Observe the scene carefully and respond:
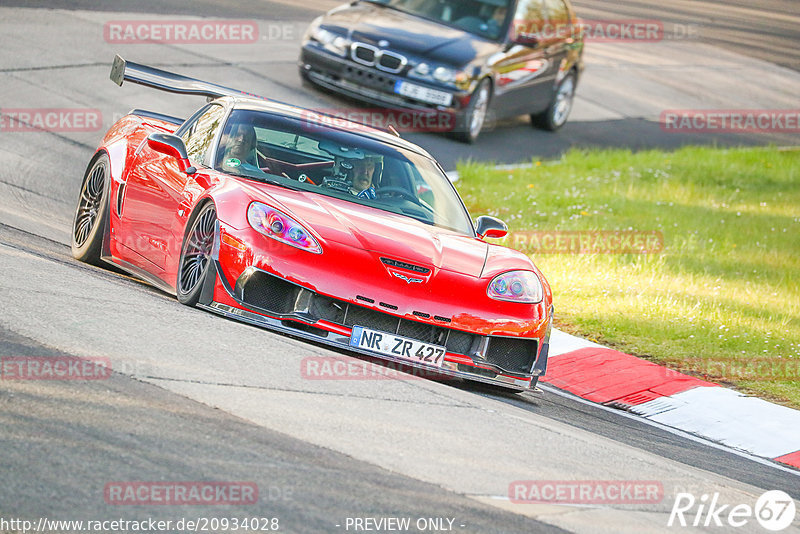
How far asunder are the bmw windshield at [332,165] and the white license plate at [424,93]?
23.1 feet

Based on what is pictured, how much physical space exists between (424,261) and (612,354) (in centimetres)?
299

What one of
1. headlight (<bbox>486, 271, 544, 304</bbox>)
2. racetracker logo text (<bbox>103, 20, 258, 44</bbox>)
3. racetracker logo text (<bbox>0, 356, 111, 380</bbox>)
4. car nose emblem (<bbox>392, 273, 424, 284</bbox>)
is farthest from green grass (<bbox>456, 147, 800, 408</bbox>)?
racetracker logo text (<bbox>0, 356, 111, 380</bbox>)

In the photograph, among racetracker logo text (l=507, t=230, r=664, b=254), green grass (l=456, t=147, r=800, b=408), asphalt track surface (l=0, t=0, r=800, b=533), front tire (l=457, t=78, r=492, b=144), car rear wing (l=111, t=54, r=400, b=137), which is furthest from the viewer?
front tire (l=457, t=78, r=492, b=144)

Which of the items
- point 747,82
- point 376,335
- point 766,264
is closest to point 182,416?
point 376,335

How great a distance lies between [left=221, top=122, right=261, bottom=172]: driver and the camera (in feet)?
25.0

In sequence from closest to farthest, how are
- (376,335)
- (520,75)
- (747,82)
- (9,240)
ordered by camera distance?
(376,335) → (9,240) → (520,75) → (747,82)

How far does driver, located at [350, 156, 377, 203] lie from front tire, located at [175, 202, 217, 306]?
1.19 m

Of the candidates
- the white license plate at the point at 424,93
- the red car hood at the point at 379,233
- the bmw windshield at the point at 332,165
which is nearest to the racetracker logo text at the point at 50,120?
the white license plate at the point at 424,93

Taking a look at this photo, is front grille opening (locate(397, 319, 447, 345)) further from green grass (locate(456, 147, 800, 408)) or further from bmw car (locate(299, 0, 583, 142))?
bmw car (locate(299, 0, 583, 142))

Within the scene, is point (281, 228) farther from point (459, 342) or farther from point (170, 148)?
point (170, 148)

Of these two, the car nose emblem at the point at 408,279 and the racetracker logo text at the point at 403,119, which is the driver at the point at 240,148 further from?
the racetracker logo text at the point at 403,119

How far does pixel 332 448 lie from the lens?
188 inches

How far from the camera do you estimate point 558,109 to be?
719 inches

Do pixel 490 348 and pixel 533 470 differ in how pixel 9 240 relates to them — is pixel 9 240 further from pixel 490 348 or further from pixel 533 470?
pixel 533 470
